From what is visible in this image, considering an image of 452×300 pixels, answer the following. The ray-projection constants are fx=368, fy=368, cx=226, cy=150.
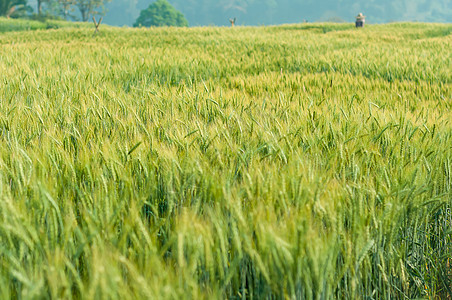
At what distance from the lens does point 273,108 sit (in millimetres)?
2164

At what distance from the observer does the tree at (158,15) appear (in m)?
54.4

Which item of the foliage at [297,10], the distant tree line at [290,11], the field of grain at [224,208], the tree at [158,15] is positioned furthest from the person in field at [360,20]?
the foliage at [297,10]

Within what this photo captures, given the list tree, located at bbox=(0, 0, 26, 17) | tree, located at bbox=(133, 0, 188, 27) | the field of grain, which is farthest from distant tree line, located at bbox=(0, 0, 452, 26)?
Result: the field of grain

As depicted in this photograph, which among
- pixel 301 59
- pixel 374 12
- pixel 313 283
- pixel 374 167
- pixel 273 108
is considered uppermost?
pixel 374 12

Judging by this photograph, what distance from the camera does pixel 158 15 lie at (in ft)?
183

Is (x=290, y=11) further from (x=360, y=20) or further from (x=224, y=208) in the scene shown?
(x=224, y=208)

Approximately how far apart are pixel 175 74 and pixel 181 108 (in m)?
1.95

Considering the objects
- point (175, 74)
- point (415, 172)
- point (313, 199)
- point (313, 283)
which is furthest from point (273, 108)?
point (175, 74)

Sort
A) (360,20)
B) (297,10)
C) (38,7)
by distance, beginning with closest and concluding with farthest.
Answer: (360,20)
(38,7)
(297,10)

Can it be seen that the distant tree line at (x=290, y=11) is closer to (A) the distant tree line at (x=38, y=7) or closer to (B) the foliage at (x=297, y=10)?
(B) the foliage at (x=297, y=10)

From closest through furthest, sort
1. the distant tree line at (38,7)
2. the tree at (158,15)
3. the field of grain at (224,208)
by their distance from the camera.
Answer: the field of grain at (224,208), the distant tree line at (38,7), the tree at (158,15)

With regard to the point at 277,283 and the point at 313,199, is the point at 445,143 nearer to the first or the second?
the point at 313,199

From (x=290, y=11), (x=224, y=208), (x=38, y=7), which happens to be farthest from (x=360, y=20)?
(x=290, y=11)

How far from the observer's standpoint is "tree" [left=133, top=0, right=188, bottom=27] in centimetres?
5444
